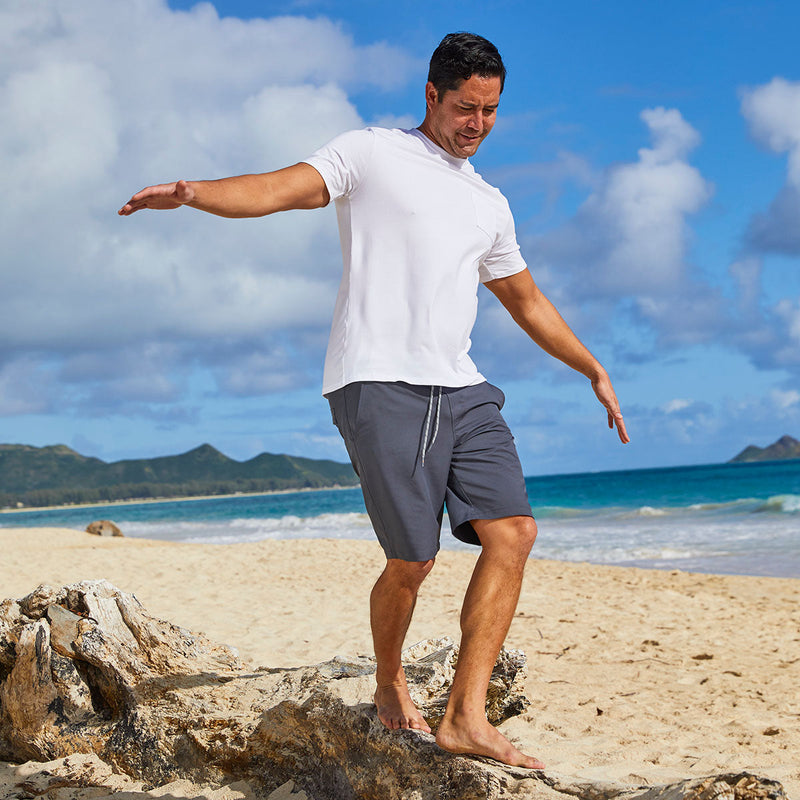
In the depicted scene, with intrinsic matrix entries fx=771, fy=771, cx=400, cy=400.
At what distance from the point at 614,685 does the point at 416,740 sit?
2.87 meters

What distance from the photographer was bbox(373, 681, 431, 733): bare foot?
2.65 metres

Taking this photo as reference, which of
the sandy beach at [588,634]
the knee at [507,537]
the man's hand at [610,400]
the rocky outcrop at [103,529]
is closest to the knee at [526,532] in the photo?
the knee at [507,537]

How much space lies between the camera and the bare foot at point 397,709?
2648mm

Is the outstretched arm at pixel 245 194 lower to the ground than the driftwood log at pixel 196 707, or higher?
higher

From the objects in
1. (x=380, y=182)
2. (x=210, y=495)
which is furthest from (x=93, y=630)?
(x=210, y=495)

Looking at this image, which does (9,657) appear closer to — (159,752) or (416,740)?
(159,752)

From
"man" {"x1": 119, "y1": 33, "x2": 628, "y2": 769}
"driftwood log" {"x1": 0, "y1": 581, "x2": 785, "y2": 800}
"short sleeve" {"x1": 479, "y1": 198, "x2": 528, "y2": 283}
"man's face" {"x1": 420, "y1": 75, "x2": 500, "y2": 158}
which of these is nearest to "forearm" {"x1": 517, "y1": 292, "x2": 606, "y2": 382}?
"short sleeve" {"x1": 479, "y1": 198, "x2": 528, "y2": 283}

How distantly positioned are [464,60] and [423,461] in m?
1.30

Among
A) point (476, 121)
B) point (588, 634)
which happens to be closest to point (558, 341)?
point (476, 121)

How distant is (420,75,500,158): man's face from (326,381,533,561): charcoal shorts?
0.84 m

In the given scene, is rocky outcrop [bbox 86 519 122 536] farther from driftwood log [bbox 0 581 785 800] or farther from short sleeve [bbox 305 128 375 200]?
short sleeve [bbox 305 128 375 200]

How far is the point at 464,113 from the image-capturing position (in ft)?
8.43

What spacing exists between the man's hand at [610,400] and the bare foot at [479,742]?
1207mm

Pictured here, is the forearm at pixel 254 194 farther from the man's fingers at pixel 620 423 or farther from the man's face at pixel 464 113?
the man's fingers at pixel 620 423
